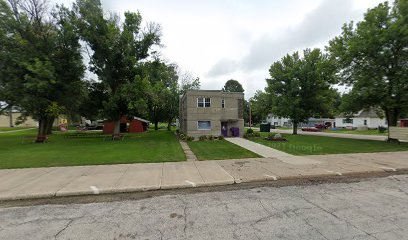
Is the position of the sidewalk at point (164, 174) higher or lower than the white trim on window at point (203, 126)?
lower

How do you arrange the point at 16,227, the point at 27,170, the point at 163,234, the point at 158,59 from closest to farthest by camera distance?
the point at 163,234 < the point at 16,227 < the point at 27,170 < the point at 158,59

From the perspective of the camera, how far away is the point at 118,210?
505 cm

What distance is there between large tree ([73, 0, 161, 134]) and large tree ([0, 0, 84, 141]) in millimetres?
A: 1696

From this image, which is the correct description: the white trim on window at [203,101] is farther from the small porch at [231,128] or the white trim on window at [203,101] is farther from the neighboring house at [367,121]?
the neighboring house at [367,121]

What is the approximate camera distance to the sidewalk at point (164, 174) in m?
6.52

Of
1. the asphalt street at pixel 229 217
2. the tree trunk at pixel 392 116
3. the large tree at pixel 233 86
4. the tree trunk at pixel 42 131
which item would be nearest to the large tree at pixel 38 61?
the tree trunk at pixel 42 131

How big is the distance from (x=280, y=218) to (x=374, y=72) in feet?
69.2

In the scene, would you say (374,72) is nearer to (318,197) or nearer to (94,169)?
(318,197)

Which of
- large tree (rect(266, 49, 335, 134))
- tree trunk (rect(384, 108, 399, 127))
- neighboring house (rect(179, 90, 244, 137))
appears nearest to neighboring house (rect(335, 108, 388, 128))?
large tree (rect(266, 49, 335, 134))

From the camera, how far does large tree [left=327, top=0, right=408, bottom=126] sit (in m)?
17.4

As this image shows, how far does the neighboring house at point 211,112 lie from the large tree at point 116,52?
18.4 ft

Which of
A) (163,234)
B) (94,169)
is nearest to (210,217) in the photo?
(163,234)

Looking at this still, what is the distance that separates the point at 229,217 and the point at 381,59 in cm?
2196

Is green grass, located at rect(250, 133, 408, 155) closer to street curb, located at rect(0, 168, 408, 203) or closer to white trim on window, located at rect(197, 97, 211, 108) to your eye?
street curb, located at rect(0, 168, 408, 203)
